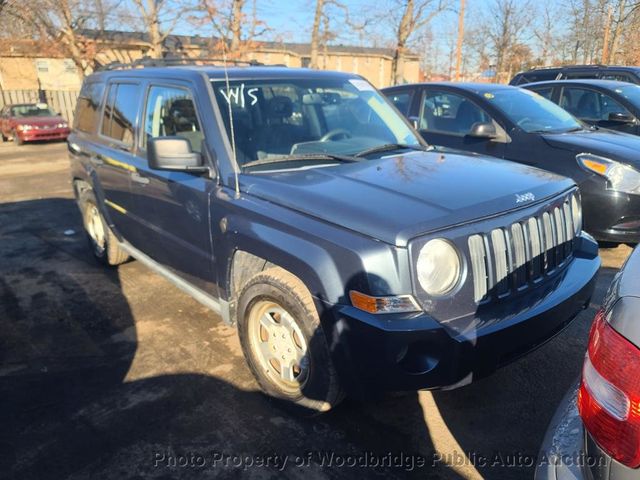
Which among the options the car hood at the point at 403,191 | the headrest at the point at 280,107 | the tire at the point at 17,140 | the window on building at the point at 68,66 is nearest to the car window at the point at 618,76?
the car hood at the point at 403,191

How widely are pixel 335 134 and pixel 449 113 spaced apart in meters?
3.19

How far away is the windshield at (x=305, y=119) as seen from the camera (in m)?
3.32

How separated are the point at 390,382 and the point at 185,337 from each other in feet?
6.82

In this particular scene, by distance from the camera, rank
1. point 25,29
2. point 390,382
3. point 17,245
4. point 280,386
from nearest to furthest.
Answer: point 390,382
point 280,386
point 17,245
point 25,29

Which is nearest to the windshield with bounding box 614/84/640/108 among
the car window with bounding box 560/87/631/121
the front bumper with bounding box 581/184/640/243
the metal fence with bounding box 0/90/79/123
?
the car window with bounding box 560/87/631/121

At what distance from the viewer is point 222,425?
9.48 ft

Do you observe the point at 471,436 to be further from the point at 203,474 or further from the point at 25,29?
the point at 25,29

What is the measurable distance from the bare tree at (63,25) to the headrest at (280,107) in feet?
89.3

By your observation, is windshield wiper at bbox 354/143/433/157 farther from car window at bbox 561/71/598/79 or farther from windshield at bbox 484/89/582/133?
car window at bbox 561/71/598/79

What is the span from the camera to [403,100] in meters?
6.79

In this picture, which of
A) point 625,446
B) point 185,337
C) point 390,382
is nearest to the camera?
point 625,446

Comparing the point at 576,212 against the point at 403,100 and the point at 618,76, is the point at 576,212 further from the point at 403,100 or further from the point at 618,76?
the point at 618,76

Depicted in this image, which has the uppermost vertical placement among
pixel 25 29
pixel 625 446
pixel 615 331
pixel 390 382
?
pixel 25 29

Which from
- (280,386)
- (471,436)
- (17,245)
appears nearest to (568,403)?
(471,436)
